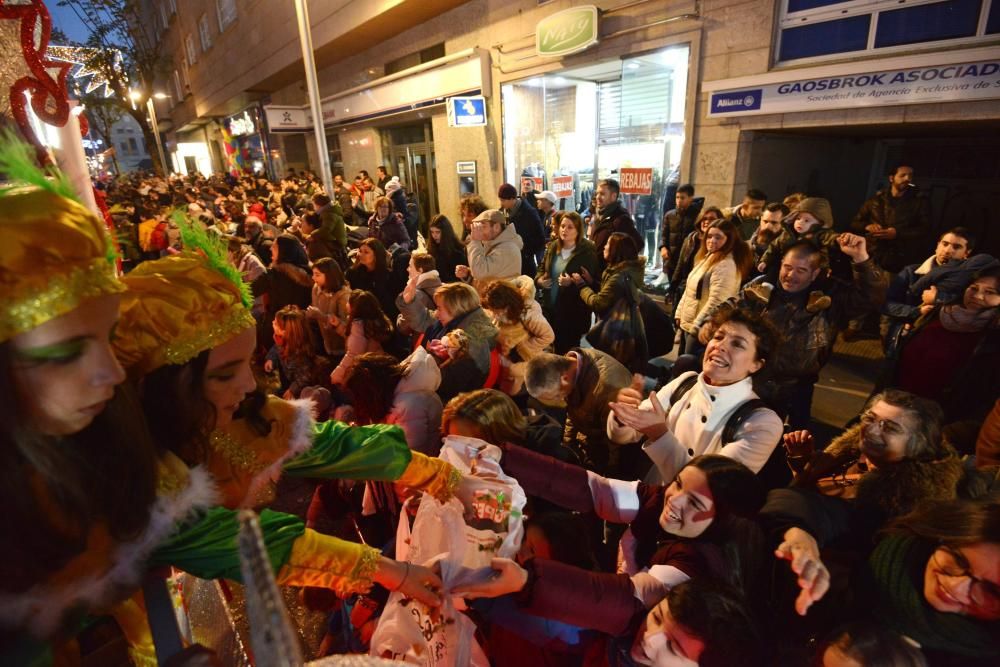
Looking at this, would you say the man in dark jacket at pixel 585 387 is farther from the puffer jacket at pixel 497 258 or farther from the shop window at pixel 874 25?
the shop window at pixel 874 25

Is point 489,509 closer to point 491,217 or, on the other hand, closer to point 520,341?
point 520,341

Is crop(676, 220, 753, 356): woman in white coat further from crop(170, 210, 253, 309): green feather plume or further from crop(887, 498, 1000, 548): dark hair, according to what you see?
crop(170, 210, 253, 309): green feather plume

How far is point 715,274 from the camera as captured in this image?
12.6ft

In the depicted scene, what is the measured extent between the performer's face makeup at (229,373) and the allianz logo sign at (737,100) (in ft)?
24.5

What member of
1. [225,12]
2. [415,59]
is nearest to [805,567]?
[415,59]

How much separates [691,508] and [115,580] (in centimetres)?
160

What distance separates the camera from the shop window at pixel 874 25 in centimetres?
523

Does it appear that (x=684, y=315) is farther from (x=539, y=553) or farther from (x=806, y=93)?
(x=806, y=93)

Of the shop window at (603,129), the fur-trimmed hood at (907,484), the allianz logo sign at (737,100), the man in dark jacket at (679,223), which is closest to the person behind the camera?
the fur-trimmed hood at (907,484)

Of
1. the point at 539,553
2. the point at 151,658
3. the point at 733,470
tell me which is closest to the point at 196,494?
the point at 151,658

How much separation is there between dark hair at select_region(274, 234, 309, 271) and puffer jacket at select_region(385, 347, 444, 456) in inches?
116

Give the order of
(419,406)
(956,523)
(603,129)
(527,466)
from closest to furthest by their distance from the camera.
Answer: (956,523) → (527,466) → (419,406) → (603,129)

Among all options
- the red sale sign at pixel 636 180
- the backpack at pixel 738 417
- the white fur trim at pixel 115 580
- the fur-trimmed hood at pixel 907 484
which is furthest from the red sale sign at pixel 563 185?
the white fur trim at pixel 115 580

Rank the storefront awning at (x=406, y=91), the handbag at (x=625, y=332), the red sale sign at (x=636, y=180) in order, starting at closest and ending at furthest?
the handbag at (x=625, y=332) < the red sale sign at (x=636, y=180) < the storefront awning at (x=406, y=91)
